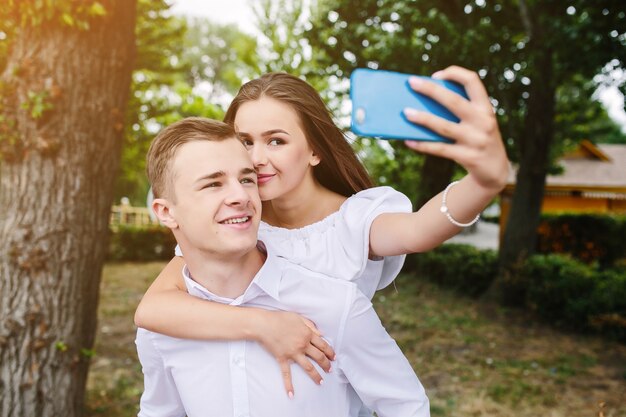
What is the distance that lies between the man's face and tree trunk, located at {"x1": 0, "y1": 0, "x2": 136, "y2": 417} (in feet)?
8.28

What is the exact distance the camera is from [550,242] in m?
18.8

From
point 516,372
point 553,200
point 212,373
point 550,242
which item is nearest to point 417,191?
point 550,242

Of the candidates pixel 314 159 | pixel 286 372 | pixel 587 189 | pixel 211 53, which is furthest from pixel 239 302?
pixel 211 53

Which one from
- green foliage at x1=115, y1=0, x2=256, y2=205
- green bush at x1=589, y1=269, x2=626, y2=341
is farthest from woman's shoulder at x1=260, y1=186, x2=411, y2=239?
green bush at x1=589, y1=269, x2=626, y2=341

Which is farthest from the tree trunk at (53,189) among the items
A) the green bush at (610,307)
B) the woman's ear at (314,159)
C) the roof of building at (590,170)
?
the roof of building at (590,170)

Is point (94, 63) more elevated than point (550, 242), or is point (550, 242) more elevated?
point (94, 63)

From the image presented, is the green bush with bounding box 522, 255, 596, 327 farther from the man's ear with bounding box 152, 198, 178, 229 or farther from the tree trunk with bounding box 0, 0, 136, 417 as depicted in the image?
the man's ear with bounding box 152, 198, 178, 229

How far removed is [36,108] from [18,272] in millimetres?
1158

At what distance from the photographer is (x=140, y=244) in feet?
65.5

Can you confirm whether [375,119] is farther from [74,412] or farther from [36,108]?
[74,412]

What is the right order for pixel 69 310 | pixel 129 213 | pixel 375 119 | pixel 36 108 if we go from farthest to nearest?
pixel 129 213 < pixel 69 310 < pixel 36 108 < pixel 375 119

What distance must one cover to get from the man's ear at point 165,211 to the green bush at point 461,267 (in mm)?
11561

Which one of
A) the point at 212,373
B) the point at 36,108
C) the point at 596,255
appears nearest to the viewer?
the point at 212,373

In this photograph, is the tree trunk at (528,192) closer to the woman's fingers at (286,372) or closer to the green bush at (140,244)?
the woman's fingers at (286,372)
